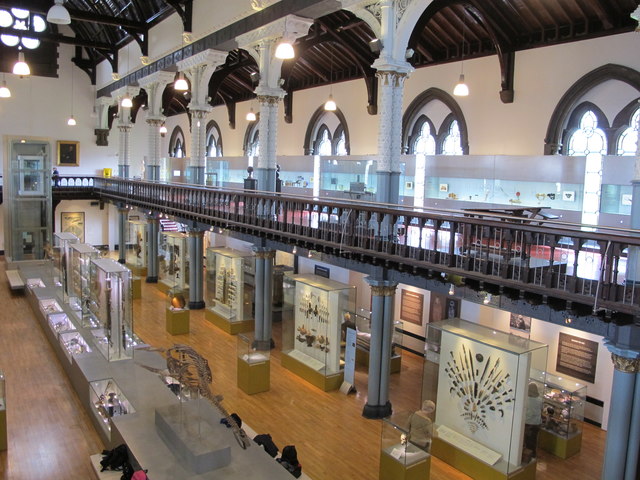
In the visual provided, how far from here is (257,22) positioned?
16.4 meters

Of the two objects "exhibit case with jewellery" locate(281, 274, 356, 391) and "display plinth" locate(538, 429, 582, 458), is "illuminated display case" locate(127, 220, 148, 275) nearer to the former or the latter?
"exhibit case with jewellery" locate(281, 274, 356, 391)

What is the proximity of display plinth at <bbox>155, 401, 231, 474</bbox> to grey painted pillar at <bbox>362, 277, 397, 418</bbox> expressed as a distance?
167 inches

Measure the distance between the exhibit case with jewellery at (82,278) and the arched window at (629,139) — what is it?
45.2ft

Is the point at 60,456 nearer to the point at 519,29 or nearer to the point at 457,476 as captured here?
the point at 457,476

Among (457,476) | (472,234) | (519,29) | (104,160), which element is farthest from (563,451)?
(104,160)

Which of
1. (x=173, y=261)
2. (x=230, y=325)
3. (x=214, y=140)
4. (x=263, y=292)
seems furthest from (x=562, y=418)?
(x=214, y=140)

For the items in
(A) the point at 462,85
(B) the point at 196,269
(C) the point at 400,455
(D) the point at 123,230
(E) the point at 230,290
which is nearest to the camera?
(C) the point at 400,455

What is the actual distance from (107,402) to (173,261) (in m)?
12.8

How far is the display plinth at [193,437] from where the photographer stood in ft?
27.9

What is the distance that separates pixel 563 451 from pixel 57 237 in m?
18.1

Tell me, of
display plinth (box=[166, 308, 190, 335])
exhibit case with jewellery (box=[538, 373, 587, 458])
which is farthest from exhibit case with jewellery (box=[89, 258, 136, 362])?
exhibit case with jewellery (box=[538, 373, 587, 458])

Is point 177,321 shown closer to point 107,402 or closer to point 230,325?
point 230,325

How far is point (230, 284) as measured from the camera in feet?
64.4

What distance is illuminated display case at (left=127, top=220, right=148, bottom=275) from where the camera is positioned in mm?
27248
